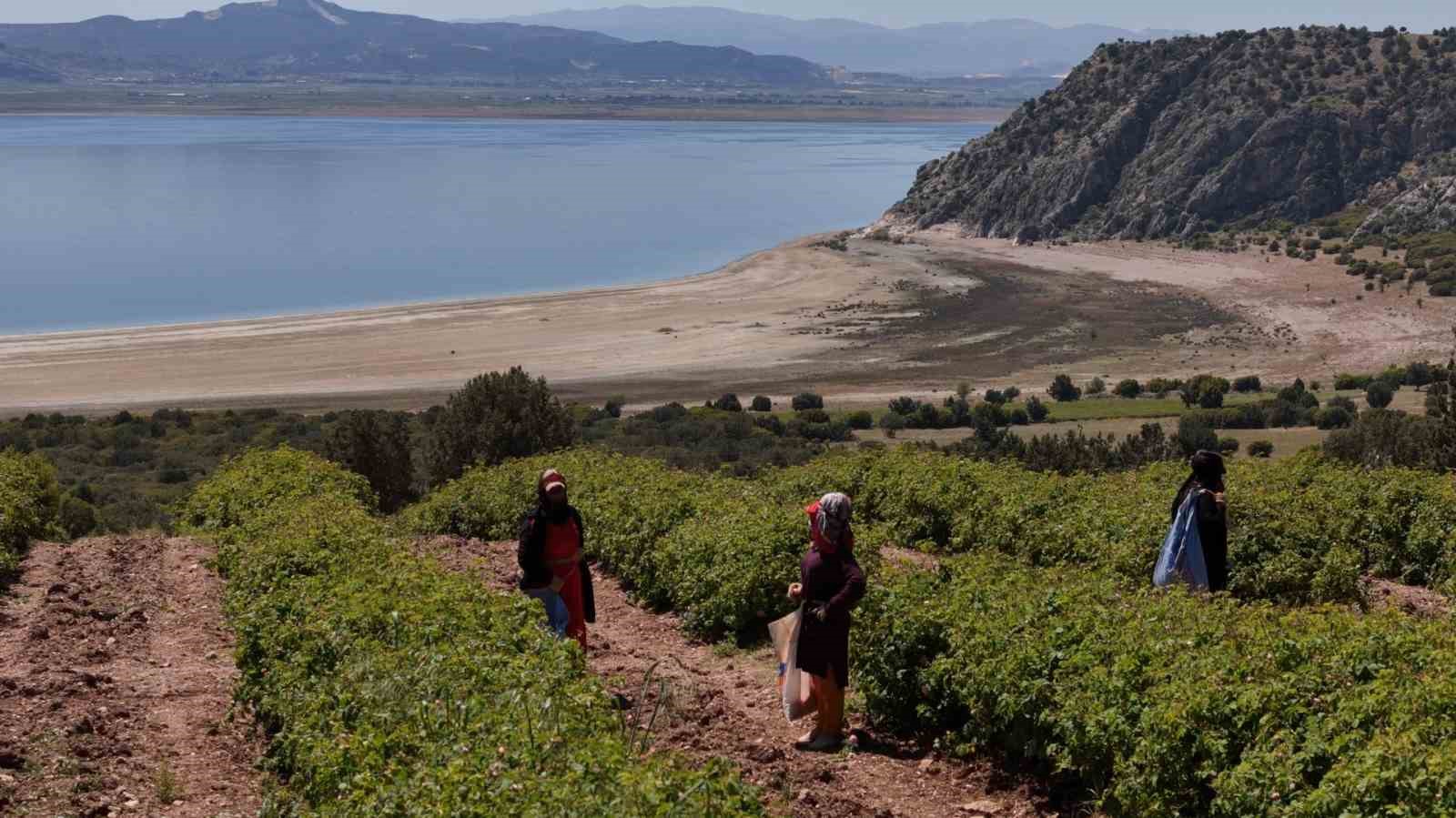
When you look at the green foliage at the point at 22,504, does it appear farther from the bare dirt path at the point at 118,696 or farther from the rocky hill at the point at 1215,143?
the rocky hill at the point at 1215,143

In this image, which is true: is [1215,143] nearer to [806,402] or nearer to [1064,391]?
[1064,391]

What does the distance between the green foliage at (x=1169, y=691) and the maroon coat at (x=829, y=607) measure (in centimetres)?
45

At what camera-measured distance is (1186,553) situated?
30.9 ft

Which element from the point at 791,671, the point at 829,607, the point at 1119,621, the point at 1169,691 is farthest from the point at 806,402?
the point at 1169,691

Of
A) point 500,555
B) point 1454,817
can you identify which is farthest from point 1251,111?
point 1454,817

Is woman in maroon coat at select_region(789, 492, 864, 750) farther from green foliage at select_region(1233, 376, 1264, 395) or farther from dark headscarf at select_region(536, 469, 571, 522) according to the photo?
green foliage at select_region(1233, 376, 1264, 395)

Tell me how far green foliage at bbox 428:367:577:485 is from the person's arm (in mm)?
17691

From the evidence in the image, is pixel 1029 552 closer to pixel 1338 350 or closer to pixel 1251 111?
pixel 1338 350

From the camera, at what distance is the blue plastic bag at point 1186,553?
9336mm

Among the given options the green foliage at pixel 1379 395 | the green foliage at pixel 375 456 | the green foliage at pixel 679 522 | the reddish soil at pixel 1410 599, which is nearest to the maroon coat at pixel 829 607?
the green foliage at pixel 679 522

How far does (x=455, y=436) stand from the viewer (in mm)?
25703

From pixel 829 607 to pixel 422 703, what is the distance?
2362 millimetres

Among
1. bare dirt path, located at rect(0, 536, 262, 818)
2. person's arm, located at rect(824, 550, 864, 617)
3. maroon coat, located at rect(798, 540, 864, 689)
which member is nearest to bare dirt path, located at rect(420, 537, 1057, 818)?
maroon coat, located at rect(798, 540, 864, 689)

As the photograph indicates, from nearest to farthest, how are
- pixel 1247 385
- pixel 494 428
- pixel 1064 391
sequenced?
pixel 494 428 < pixel 1064 391 < pixel 1247 385
